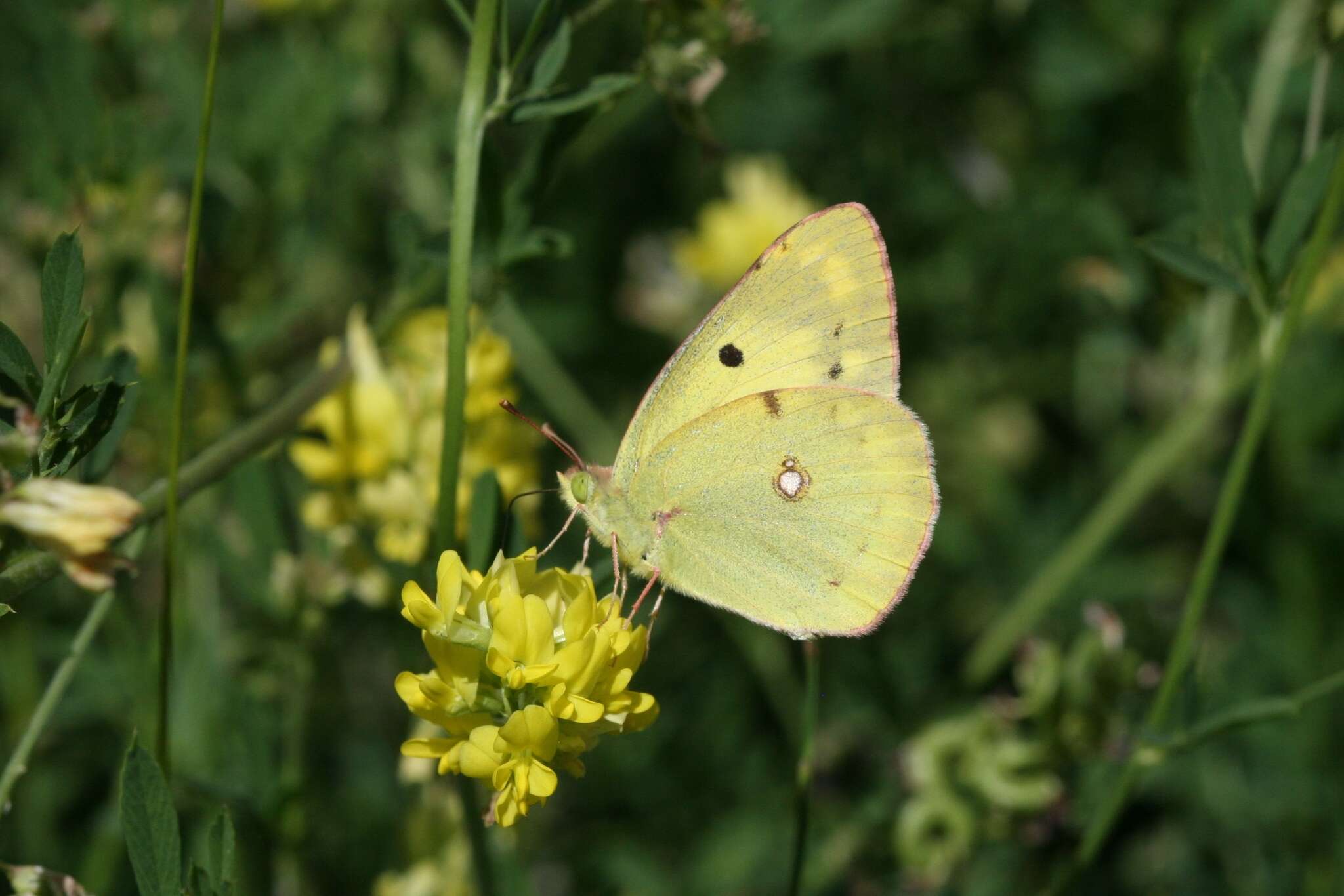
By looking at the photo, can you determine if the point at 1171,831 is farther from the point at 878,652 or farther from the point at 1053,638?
the point at 878,652

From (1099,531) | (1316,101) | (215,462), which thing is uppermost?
(1316,101)

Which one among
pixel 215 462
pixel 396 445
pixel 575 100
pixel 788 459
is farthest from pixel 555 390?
pixel 575 100

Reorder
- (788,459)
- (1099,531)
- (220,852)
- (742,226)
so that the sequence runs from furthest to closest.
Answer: (742,226) < (1099,531) < (788,459) < (220,852)

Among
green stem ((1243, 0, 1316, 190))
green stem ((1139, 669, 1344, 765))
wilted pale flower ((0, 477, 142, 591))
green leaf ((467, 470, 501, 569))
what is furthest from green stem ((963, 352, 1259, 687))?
wilted pale flower ((0, 477, 142, 591))

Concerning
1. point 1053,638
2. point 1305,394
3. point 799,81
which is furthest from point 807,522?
point 799,81

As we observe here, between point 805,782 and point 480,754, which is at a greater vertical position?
point 480,754

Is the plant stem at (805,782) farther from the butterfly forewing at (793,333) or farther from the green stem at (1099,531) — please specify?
the green stem at (1099,531)

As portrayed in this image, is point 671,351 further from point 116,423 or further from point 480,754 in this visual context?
point 480,754

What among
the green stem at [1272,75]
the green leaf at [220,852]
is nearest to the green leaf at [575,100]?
the green leaf at [220,852]

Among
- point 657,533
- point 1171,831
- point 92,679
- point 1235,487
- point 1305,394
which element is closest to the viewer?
point 1235,487
